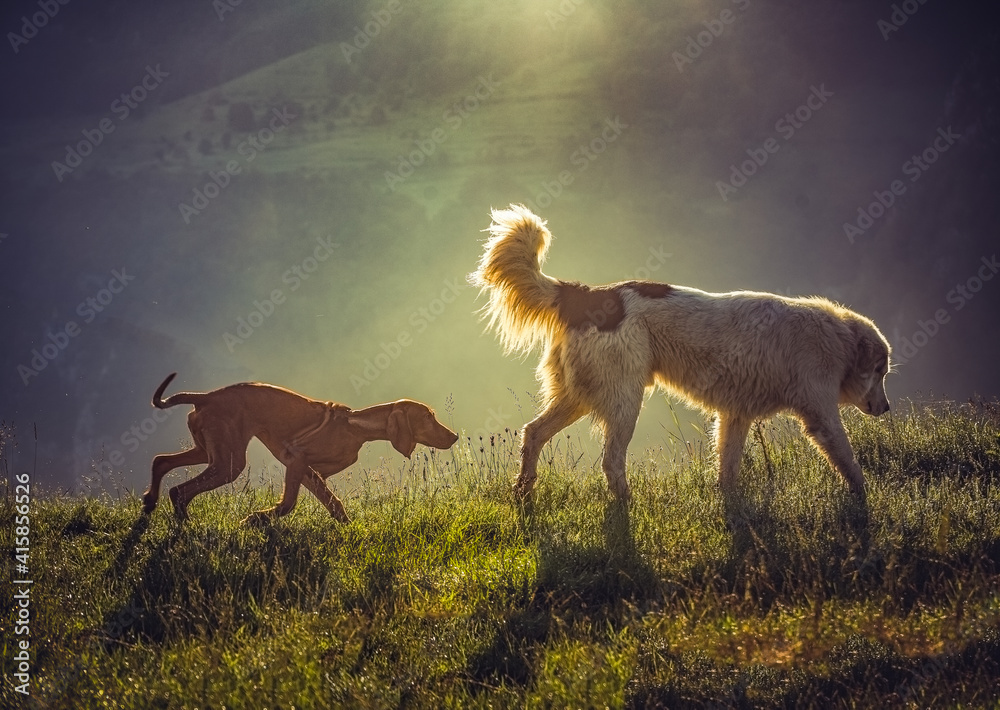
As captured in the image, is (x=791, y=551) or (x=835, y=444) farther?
(x=835, y=444)

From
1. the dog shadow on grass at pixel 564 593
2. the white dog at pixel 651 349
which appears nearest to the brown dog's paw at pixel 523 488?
the white dog at pixel 651 349

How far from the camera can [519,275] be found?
7.07 metres

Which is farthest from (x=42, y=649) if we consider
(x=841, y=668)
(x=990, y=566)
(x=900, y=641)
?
(x=990, y=566)

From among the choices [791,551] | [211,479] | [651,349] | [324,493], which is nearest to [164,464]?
[211,479]

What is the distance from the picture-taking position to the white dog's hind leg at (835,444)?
22.6 ft

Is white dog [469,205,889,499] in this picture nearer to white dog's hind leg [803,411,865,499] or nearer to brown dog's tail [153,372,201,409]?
white dog's hind leg [803,411,865,499]

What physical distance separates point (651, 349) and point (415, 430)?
2393 millimetres

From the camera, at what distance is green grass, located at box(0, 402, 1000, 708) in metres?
3.66

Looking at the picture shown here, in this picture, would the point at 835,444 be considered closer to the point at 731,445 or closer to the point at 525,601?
the point at 731,445

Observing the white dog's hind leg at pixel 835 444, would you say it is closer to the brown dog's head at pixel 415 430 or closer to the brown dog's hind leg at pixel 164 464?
the brown dog's head at pixel 415 430

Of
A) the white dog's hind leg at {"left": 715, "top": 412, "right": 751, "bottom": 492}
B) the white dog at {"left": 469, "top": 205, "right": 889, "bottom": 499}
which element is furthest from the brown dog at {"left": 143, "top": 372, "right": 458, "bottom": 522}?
the white dog's hind leg at {"left": 715, "top": 412, "right": 751, "bottom": 492}

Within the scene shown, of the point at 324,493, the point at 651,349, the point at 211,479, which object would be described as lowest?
the point at 324,493

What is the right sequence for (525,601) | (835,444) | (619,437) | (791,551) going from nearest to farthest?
(525,601), (791,551), (619,437), (835,444)

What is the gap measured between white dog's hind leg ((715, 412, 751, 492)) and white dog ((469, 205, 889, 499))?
21 mm
